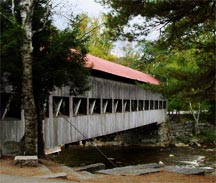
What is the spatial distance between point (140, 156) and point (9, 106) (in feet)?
53.0

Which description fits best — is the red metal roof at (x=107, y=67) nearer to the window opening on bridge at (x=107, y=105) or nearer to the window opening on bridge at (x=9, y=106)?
the window opening on bridge at (x=107, y=105)

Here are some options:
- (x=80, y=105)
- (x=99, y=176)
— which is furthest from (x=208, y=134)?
(x=99, y=176)

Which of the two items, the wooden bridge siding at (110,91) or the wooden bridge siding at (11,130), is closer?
the wooden bridge siding at (11,130)

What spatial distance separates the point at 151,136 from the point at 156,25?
2554 centimetres

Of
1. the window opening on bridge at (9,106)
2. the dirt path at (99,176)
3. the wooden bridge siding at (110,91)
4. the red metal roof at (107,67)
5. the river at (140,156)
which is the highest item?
the red metal roof at (107,67)

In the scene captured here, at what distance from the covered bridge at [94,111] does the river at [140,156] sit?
2199 mm

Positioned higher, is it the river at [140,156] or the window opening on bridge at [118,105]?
the window opening on bridge at [118,105]

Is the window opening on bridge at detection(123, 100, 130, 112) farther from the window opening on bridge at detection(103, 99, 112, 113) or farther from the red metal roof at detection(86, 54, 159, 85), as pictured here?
the window opening on bridge at detection(103, 99, 112, 113)

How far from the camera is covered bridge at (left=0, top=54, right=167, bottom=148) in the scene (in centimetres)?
1413

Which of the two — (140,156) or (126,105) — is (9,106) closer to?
(126,105)

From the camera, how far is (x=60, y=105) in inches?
598

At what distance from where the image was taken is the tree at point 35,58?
10.0m

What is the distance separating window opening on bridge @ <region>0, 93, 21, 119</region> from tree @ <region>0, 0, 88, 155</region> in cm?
51

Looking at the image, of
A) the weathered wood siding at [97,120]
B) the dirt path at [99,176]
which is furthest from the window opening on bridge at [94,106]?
the dirt path at [99,176]
